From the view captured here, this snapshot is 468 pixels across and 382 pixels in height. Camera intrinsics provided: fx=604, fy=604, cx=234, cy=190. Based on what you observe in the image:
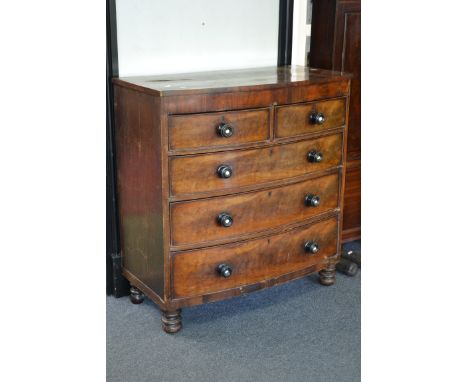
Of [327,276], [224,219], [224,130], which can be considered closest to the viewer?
[224,130]

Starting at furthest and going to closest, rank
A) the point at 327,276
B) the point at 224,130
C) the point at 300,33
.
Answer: the point at 300,33
the point at 327,276
the point at 224,130

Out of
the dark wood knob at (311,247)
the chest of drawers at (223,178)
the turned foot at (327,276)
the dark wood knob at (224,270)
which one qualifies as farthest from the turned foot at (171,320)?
the turned foot at (327,276)

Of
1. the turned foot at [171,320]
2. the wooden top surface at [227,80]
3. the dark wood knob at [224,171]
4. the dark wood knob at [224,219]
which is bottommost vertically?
the turned foot at [171,320]

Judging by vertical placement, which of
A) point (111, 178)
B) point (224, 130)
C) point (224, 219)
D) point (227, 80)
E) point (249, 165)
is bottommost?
point (224, 219)

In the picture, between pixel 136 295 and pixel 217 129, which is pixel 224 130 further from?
pixel 136 295

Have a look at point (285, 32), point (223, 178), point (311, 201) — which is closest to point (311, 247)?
point (311, 201)

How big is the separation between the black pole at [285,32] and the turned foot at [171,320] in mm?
1366

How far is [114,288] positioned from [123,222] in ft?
1.05

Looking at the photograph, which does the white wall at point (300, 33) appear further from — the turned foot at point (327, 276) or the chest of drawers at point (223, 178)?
the turned foot at point (327, 276)

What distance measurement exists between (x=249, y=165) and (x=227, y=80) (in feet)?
1.23

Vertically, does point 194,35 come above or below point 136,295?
above

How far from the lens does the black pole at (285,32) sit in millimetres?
2969

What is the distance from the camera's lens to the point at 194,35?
2727mm
